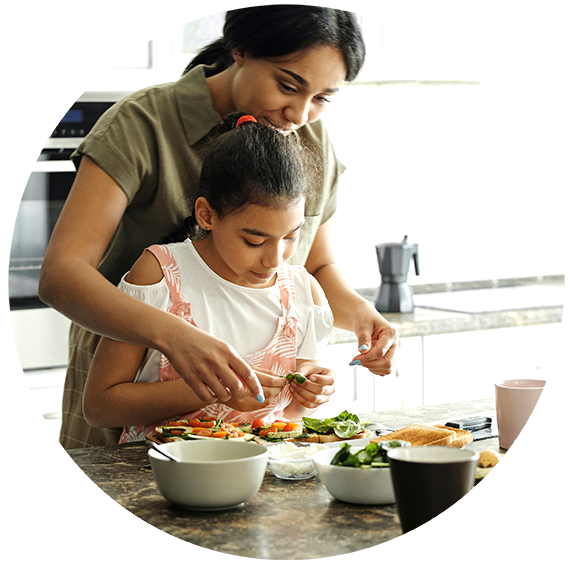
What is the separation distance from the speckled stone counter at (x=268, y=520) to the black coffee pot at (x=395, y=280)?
6.89 ft

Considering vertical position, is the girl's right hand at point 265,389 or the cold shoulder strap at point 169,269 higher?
the cold shoulder strap at point 169,269

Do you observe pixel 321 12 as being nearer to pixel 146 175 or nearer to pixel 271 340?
pixel 146 175

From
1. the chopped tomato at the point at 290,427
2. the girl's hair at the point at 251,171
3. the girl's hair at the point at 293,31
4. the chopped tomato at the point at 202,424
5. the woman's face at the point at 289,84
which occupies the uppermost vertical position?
the girl's hair at the point at 293,31

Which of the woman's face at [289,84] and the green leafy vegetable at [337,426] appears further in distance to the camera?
the woman's face at [289,84]

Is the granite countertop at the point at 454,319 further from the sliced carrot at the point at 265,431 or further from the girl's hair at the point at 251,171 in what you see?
the sliced carrot at the point at 265,431

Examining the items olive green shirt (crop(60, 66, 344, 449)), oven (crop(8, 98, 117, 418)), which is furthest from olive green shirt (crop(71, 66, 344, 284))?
oven (crop(8, 98, 117, 418))

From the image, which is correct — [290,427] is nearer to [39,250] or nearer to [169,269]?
[169,269]

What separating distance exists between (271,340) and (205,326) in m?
0.13

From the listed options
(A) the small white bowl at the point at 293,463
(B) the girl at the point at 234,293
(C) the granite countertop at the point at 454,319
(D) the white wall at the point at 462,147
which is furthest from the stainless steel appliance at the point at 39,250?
(A) the small white bowl at the point at 293,463

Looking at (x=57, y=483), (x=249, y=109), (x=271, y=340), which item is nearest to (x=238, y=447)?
(x=57, y=483)

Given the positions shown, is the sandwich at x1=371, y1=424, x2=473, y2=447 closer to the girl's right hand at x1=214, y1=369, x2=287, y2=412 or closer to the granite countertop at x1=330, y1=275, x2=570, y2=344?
the girl's right hand at x1=214, y1=369, x2=287, y2=412

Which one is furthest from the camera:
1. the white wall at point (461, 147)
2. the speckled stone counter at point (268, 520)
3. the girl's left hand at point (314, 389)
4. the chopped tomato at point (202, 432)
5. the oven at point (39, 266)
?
the white wall at point (461, 147)

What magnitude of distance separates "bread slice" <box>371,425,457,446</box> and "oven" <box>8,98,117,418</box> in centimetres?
181

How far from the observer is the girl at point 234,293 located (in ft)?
4.09
